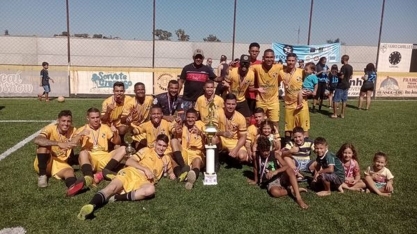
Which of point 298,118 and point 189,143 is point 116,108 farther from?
point 298,118

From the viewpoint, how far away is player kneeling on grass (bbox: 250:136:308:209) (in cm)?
496

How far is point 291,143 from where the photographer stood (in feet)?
20.7

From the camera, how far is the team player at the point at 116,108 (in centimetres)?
660

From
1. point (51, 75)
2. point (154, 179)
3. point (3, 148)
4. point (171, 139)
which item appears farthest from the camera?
point (51, 75)

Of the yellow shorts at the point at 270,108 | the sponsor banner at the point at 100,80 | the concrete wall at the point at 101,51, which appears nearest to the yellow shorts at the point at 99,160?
the yellow shorts at the point at 270,108

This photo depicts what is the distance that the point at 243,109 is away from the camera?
7125 mm

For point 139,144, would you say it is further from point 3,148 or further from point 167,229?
point 3,148

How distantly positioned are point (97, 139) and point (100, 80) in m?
12.8

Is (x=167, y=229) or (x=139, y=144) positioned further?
(x=139, y=144)

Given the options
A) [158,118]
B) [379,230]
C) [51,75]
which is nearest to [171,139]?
[158,118]

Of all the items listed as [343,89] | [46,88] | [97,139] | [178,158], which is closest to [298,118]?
[178,158]

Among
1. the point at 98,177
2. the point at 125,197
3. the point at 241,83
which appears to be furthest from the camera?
the point at 241,83

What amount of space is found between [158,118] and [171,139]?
1.47 feet

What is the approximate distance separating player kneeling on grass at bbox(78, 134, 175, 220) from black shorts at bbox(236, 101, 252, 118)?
202 centimetres
